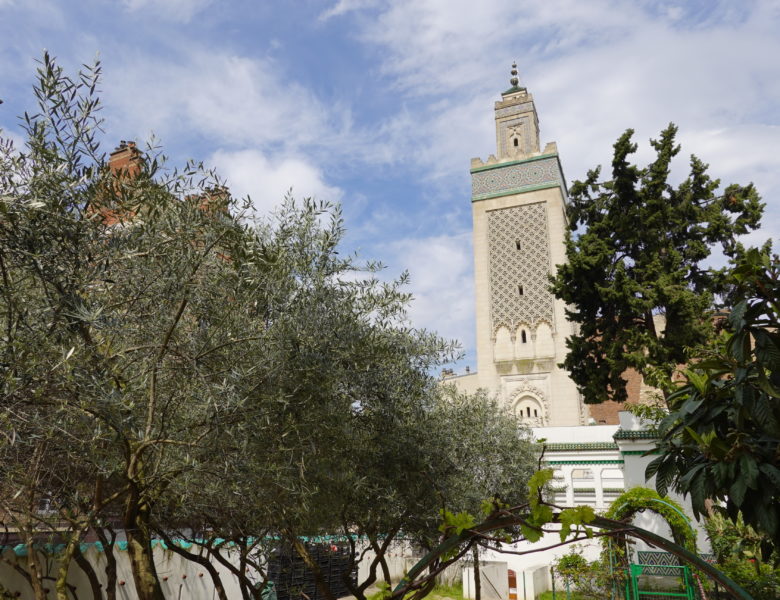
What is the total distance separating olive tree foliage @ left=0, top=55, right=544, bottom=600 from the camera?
297cm

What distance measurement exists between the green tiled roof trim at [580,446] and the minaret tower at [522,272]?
3.90 metres

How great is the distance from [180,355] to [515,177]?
23613mm

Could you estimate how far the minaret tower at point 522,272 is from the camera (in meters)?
22.4

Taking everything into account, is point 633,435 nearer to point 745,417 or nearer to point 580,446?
A: point 580,446

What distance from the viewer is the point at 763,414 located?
3021mm

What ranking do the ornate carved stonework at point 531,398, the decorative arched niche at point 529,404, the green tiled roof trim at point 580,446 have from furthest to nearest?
the decorative arched niche at point 529,404
the ornate carved stonework at point 531,398
the green tiled roof trim at point 580,446

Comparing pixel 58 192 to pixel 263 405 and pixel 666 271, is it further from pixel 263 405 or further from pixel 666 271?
pixel 666 271

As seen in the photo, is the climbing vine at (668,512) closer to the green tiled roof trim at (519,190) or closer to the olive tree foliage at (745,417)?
the olive tree foliage at (745,417)

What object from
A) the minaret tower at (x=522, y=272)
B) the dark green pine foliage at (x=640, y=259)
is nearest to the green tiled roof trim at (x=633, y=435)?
the dark green pine foliage at (x=640, y=259)

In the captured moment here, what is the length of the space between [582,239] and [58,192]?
12177 millimetres

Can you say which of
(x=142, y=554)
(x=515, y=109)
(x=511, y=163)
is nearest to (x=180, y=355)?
(x=142, y=554)

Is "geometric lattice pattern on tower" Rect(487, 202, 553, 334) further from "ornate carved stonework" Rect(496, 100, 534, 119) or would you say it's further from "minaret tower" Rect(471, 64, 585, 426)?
"ornate carved stonework" Rect(496, 100, 534, 119)

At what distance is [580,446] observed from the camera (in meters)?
17.3

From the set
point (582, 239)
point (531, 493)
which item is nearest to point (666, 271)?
point (582, 239)
